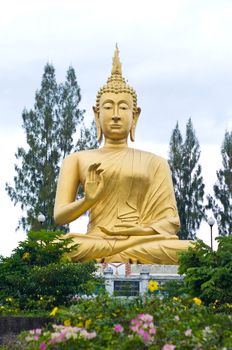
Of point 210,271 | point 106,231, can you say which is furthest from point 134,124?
point 210,271

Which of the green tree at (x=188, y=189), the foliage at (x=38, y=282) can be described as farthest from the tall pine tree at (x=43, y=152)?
the foliage at (x=38, y=282)

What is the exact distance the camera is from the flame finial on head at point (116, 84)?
13.6 m

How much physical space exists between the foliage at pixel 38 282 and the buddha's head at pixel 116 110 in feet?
13.0

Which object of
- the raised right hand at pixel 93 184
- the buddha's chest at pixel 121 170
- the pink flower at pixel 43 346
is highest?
the buddha's chest at pixel 121 170

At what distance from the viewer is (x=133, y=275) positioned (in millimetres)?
11641

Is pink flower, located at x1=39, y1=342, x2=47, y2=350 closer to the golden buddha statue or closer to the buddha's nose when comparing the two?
the golden buddha statue

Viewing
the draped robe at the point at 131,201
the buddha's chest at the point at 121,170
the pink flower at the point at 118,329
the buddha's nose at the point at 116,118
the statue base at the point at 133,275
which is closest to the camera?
the pink flower at the point at 118,329

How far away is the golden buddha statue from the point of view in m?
12.3

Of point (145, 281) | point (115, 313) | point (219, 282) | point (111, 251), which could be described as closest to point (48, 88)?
point (111, 251)

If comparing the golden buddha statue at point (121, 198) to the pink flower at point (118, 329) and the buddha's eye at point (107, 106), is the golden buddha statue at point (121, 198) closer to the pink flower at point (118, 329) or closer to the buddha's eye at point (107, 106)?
the buddha's eye at point (107, 106)

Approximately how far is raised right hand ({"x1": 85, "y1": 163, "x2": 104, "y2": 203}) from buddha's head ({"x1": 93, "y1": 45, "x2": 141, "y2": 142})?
69.7 inches

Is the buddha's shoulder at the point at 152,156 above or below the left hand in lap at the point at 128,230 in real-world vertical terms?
above

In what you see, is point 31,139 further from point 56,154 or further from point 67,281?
point 67,281

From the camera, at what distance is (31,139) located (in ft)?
67.3
